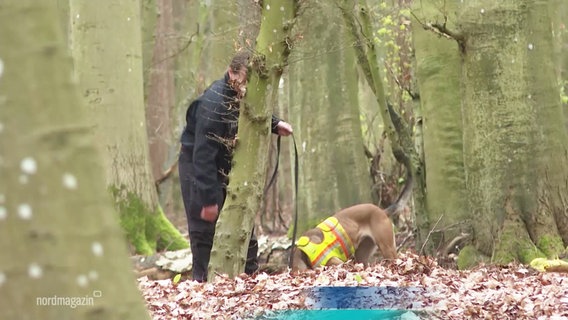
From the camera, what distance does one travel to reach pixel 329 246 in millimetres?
9773

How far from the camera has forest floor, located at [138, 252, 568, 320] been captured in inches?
213

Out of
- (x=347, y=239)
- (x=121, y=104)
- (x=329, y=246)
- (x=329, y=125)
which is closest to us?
(x=329, y=246)

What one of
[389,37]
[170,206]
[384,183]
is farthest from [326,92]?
[170,206]

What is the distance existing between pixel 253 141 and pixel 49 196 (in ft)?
17.5

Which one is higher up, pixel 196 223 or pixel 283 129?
pixel 283 129

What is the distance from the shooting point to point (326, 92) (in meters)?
12.0

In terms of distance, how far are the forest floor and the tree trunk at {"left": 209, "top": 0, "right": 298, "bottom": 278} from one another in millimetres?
270

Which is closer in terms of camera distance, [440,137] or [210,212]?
[210,212]

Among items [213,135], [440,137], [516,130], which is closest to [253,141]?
[213,135]

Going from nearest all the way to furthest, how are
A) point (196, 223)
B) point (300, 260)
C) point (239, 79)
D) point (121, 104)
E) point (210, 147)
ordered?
point (239, 79) → point (210, 147) → point (196, 223) → point (300, 260) → point (121, 104)

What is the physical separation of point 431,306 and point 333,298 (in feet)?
2.07

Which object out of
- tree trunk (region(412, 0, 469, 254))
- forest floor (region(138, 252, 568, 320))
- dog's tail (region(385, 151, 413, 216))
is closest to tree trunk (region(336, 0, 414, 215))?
dog's tail (region(385, 151, 413, 216))

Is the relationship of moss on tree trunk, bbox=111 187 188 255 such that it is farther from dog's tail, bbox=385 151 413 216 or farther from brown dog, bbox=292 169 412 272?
dog's tail, bbox=385 151 413 216

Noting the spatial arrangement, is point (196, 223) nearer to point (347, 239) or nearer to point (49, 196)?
point (347, 239)
